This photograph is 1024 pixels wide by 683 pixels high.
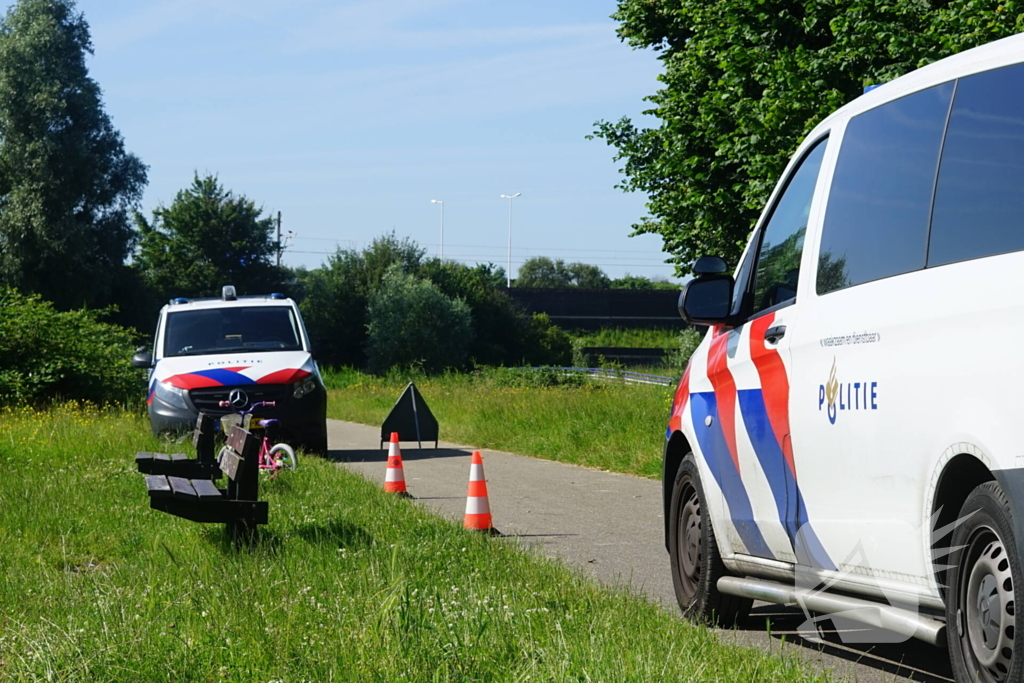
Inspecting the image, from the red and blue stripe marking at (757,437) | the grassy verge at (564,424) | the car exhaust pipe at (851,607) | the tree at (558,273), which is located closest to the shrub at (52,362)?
the grassy verge at (564,424)

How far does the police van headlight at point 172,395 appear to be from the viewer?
14883 mm

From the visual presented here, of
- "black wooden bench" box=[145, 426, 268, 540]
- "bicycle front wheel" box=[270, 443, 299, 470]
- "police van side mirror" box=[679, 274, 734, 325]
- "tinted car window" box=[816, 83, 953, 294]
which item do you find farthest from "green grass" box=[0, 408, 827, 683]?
"bicycle front wheel" box=[270, 443, 299, 470]

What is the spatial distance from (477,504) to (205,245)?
55454 millimetres

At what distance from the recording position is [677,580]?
19.9ft

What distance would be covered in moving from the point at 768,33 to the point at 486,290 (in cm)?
4777

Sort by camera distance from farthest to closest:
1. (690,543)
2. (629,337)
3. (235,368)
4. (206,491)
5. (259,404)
Result: (629,337) → (235,368) → (259,404) → (206,491) → (690,543)

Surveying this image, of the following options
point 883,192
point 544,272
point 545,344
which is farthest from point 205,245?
point 544,272

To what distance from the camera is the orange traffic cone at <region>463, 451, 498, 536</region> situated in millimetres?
8680

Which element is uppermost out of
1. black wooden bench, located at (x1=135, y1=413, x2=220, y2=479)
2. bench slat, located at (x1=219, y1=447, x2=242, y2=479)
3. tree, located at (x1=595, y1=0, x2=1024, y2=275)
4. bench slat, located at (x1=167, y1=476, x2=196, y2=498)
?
tree, located at (x1=595, y1=0, x2=1024, y2=275)

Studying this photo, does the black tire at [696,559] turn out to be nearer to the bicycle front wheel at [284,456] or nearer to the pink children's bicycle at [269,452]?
the pink children's bicycle at [269,452]

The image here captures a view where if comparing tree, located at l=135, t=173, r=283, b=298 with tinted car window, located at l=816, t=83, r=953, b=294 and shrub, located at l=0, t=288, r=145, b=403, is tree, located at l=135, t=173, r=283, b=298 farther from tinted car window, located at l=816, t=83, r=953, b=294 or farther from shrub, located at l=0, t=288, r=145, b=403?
tinted car window, located at l=816, t=83, r=953, b=294

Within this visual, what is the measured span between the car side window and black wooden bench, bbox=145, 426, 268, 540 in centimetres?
323

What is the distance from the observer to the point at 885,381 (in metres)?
3.86

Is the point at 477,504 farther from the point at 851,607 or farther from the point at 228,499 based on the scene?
the point at 851,607
